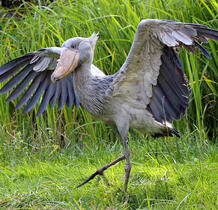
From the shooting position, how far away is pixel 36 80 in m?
4.43

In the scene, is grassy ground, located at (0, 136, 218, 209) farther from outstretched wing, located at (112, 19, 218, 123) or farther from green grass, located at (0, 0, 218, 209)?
outstretched wing, located at (112, 19, 218, 123)

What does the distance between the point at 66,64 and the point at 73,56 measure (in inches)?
3.6

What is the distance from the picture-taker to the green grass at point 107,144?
3172 millimetres

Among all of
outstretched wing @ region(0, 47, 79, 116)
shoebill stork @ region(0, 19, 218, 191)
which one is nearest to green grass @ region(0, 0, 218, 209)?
shoebill stork @ region(0, 19, 218, 191)

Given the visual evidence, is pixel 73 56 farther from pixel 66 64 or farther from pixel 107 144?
pixel 107 144

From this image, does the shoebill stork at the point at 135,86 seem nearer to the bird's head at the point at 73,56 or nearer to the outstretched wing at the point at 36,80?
the bird's head at the point at 73,56

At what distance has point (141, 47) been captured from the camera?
130 inches

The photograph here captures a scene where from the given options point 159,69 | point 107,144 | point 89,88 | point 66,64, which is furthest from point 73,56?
point 107,144

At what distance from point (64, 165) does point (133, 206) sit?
4.19 ft

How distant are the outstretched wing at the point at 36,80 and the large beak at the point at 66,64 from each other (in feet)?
1.61

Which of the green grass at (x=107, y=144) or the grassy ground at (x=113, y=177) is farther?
the green grass at (x=107, y=144)

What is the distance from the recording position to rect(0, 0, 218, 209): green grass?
10.4 ft

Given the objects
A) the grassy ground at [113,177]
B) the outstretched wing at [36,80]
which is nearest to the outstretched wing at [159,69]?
the grassy ground at [113,177]

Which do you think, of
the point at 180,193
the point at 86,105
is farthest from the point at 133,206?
the point at 86,105
